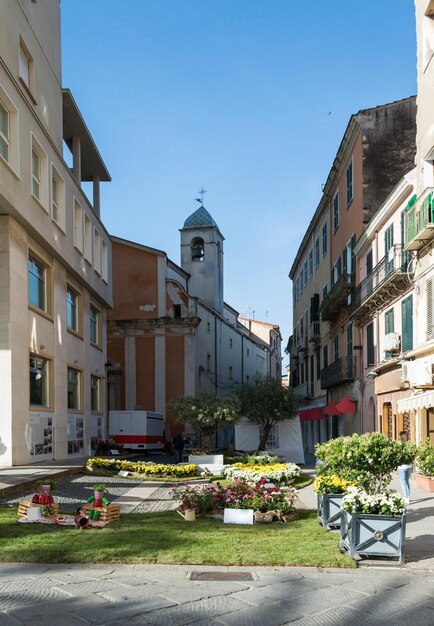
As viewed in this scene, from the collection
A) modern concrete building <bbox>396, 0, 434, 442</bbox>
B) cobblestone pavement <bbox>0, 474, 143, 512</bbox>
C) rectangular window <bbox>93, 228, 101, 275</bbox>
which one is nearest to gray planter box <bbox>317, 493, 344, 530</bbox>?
cobblestone pavement <bbox>0, 474, 143, 512</bbox>

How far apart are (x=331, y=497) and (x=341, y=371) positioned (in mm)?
22309

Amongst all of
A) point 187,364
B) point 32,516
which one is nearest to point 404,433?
point 32,516

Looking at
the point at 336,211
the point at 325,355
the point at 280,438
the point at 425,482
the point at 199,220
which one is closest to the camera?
the point at 425,482

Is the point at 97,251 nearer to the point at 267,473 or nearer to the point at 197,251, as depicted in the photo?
the point at 267,473

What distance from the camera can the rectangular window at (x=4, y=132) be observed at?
1977 cm

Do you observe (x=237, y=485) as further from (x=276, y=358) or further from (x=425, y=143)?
(x=276, y=358)

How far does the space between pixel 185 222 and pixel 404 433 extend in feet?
129

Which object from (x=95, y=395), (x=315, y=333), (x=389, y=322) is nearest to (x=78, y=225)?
(x=95, y=395)

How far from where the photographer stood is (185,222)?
56.6 m

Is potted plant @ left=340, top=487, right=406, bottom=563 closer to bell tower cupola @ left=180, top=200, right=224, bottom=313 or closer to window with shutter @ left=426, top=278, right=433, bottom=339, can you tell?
window with shutter @ left=426, top=278, right=433, bottom=339

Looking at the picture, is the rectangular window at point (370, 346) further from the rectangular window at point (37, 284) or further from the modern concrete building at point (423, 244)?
the rectangular window at point (37, 284)

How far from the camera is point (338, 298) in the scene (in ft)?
107

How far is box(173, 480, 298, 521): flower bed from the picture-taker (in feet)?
39.3

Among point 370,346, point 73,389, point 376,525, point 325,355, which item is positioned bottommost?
point 376,525
